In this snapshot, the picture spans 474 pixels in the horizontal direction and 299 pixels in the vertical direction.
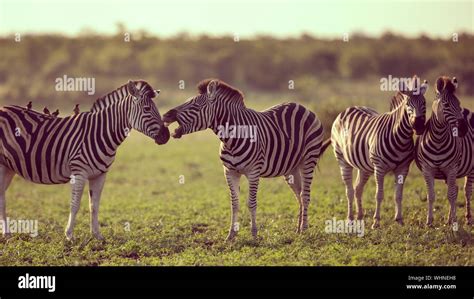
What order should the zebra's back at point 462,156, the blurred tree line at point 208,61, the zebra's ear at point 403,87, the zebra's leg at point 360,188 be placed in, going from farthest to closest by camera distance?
the blurred tree line at point 208,61 < the zebra's leg at point 360,188 < the zebra's back at point 462,156 < the zebra's ear at point 403,87

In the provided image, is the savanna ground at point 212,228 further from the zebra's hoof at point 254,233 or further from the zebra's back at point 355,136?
the zebra's back at point 355,136

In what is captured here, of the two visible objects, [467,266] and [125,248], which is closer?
[467,266]

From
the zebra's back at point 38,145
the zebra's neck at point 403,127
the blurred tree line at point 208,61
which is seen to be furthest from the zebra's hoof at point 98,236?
the blurred tree line at point 208,61

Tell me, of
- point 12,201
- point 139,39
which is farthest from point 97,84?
point 12,201

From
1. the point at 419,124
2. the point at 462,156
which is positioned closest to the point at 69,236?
the point at 419,124

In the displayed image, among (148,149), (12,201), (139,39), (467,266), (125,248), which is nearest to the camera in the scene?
(467,266)

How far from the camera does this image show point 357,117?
12.1m

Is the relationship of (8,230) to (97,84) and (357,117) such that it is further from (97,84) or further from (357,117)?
(97,84)

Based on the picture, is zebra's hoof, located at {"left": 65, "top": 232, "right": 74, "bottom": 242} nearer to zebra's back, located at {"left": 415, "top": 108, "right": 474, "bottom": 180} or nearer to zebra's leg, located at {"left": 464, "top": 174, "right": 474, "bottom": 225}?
zebra's back, located at {"left": 415, "top": 108, "right": 474, "bottom": 180}

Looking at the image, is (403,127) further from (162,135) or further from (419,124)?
(162,135)

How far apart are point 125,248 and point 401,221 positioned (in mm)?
4803

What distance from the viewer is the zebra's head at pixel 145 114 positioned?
1038cm

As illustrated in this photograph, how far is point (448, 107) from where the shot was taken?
Result: 404 inches

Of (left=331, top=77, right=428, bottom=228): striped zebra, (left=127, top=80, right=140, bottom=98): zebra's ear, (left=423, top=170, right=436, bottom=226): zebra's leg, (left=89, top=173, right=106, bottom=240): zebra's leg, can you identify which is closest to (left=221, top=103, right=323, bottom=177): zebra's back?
(left=331, top=77, right=428, bottom=228): striped zebra
